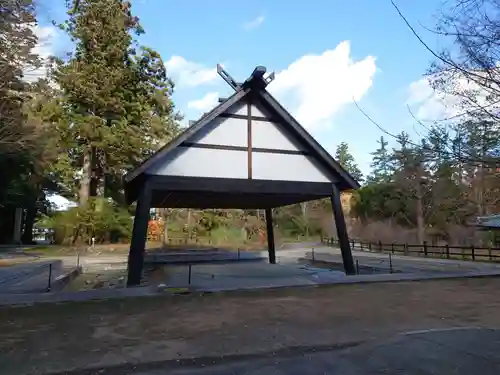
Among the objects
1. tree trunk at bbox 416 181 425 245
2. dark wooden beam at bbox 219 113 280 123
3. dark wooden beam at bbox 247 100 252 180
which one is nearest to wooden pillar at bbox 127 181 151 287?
dark wooden beam at bbox 247 100 252 180

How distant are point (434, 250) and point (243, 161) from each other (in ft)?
75.8

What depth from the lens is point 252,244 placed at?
135ft

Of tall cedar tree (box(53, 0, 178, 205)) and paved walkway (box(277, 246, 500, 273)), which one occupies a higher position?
tall cedar tree (box(53, 0, 178, 205))

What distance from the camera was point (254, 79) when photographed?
482 inches

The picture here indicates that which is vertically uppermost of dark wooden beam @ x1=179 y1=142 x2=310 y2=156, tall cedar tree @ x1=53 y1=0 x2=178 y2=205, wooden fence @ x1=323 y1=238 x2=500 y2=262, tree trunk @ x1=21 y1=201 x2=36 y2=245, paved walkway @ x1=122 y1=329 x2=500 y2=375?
tall cedar tree @ x1=53 y1=0 x2=178 y2=205

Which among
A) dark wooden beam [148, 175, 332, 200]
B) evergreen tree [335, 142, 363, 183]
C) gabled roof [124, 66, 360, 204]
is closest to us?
gabled roof [124, 66, 360, 204]

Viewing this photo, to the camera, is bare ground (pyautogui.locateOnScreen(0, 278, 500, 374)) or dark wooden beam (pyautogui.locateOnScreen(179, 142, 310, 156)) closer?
bare ground (pyautogui.locateOnScreen(0, 278, 500, 374))

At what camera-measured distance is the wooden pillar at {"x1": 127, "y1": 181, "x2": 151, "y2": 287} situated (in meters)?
11.1

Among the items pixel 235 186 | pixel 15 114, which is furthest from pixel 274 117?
pixel 15 114

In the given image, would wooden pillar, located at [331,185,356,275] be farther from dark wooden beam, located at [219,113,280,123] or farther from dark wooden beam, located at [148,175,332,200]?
dark wooden beam, located at [219,113,280,123]

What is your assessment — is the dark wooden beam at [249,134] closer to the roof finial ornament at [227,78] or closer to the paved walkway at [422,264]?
the roof finial ornament at [227,78]

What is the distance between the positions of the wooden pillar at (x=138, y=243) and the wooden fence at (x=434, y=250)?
19.7 meters

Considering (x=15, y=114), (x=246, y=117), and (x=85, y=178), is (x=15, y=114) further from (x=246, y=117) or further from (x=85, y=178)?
(x=246, y=117)

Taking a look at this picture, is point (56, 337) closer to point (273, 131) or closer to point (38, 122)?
point (273, 131)
